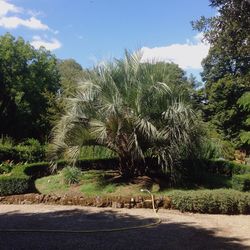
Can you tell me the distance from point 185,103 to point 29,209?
540cm

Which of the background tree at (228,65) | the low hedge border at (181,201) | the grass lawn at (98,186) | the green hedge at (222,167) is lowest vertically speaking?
the low hedge border at (181,201)

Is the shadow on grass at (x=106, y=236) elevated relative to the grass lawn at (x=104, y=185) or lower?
lower

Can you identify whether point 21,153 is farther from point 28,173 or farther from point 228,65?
point 228,65

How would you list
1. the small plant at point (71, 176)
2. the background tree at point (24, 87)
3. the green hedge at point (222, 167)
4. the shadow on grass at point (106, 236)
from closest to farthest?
the shadow on grass at point (106, 236), the small plant at point (71, 176), the green hedge at point (222, 167), the background tree at point (24, 87)

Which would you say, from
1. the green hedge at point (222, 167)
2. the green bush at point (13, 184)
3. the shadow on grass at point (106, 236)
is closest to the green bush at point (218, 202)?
the shadow on grass at point (106, 236)

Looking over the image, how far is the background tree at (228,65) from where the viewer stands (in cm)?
703

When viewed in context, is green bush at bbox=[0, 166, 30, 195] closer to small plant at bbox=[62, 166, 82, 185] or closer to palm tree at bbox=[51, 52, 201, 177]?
small plant at bbox=[62, 166, 82, 185]

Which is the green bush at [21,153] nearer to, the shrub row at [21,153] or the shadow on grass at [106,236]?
the shrub row at [21,153]

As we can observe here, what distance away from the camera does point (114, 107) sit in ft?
36.6

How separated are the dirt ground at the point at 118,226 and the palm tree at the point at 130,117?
7.20ft

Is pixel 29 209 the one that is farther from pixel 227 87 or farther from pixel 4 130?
pixel 227 87

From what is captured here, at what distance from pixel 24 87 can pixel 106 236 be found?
80.8ft

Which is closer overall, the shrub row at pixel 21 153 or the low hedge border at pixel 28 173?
the low hedge border at pixel 28 173

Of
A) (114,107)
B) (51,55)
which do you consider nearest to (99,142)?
(114,107)
